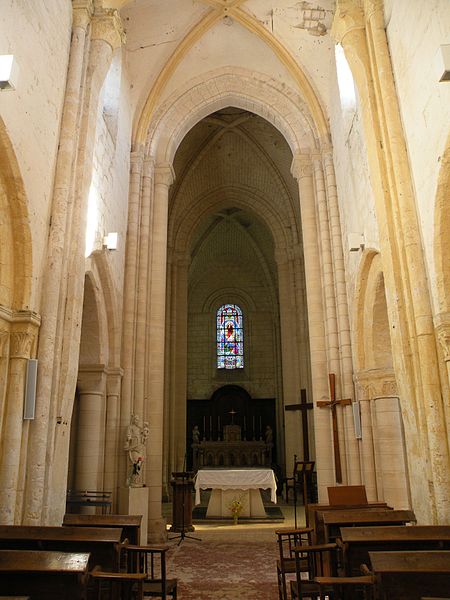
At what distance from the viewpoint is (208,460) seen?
68.8 ft

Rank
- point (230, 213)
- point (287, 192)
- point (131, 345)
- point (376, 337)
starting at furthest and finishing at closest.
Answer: point (230, 213), point (287, 192), point (131, 345), point (376, 337)

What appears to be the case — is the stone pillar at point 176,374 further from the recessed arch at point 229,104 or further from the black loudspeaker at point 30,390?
the black loudspeaker at point 30,390

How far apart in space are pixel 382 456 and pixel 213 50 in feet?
34.9

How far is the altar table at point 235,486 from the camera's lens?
1166 centimetres

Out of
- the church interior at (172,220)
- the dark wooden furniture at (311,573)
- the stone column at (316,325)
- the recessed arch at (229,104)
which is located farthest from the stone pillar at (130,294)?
the dark wooden furniture at (311,573)

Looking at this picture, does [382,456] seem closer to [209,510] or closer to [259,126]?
[209,510]

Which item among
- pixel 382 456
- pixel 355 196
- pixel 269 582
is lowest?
pixel 269 582

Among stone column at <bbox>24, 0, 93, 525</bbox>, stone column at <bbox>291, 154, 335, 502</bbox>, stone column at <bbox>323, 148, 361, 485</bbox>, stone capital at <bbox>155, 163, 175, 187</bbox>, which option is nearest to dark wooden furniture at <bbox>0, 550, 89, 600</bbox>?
stone column at <bbox>24, 0, 93, 525</bbox>

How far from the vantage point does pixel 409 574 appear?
12.0 ft

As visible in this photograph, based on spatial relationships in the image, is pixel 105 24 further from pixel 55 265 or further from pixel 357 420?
pixel 357 420

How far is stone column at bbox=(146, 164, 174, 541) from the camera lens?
1115 cm

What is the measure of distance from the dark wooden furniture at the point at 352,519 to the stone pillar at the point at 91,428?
528 centimetres

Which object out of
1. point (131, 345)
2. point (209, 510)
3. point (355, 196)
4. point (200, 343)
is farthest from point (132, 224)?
point (200, 343)

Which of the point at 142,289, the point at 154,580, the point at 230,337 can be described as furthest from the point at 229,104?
the point at 230,337
